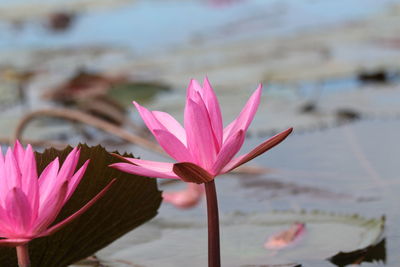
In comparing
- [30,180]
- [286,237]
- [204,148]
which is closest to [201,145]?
[204,148]

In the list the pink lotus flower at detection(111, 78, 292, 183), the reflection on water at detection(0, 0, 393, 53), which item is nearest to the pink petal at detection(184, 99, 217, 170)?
the pink lotus flower at detection(111, 78, 292, 183)

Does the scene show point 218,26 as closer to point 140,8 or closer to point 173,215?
point 140,8

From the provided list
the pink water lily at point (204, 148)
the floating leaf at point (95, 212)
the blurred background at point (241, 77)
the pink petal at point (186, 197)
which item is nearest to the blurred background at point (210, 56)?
the blurred background at point (241, 77)

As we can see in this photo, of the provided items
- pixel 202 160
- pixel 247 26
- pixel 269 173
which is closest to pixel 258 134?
pixel 269 173

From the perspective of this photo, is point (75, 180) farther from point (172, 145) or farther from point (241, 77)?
point (241, 77)

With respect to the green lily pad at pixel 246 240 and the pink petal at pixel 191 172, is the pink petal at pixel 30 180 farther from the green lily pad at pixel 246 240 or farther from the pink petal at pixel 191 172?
the green lily pad at pixel 246 240

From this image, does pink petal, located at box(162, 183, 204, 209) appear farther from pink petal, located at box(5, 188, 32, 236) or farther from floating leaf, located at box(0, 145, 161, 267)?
pink petal, located at box(5, 188, 32, 236)
